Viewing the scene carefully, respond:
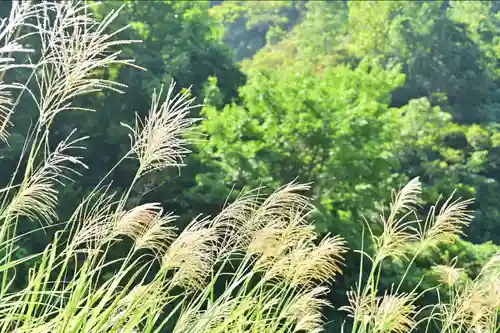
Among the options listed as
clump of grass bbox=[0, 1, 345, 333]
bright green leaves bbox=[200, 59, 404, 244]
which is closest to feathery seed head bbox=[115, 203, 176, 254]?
clump of grass bbox=[0, 1, 345, 333]

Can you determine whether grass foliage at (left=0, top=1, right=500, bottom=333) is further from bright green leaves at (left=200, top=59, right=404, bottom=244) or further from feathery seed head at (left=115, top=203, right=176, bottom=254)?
bright green leaves at (left=200, top=59, right=404, bottom=244)

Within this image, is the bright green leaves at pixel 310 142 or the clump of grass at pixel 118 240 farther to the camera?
the bright green leaves at pixel 310 142

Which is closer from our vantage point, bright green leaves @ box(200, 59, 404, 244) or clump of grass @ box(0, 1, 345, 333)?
clump of grass @ box(0, 1, 345, 333)

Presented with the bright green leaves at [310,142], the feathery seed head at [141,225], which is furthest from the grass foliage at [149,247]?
the bright green leaves at [310,142]

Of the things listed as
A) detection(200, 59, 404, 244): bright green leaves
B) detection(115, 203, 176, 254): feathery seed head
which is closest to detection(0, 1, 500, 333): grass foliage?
detection(115, 203, 176, 254): feathery seed head

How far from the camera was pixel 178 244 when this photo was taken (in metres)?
1.52

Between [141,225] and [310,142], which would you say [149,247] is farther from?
[310,142]

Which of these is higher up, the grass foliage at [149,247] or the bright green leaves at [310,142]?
the grass foliage at [149,247]

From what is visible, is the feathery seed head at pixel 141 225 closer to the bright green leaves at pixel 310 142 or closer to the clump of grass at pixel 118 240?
the clump of grass at pixel 118 240

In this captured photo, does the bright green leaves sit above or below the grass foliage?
below

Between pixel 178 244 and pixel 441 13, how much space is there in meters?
29.7

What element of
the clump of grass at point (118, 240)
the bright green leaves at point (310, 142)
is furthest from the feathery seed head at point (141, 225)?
the bright green leaves at point (310, 142)

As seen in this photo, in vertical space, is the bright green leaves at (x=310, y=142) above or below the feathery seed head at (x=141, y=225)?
below

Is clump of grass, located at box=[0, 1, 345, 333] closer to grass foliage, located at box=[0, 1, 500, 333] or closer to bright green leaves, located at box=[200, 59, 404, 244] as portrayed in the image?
grass foliage, located at box=[0, 1, 500, 333]
